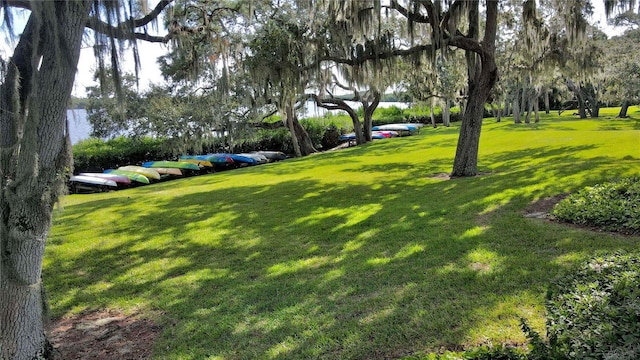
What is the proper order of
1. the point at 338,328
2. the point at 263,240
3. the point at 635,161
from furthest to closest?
the point at 635,161, the point at 263,240, the point at 338,328

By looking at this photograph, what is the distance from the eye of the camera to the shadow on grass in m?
3.31

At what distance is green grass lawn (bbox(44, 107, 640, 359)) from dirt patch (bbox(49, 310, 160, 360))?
0.42 ft

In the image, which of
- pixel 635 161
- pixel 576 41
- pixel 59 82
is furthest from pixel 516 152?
pixel 59 82

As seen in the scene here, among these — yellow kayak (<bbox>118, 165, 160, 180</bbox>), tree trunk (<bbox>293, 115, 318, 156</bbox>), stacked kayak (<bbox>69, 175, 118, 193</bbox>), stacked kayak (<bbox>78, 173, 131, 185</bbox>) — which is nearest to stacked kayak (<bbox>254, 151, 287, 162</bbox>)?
tree trunk (<bbox>293, 115, 318, 156</bbox>)

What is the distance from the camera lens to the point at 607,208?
17.7 ft

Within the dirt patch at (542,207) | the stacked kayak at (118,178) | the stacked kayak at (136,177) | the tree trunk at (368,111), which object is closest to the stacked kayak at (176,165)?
the stacked kayak at (136,177)

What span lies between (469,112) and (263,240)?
5761 mm

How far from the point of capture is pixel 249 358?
3143mm

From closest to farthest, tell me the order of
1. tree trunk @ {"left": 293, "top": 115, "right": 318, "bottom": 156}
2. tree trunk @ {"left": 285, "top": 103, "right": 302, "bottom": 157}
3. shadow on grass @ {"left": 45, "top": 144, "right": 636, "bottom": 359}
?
shadow on grass @ {"left": 45, "top": 144, "right": 636, "bottom": 359} < tree trunk @ {"left": 285, "top": 103, "right": 302, "bottom": 157} < tree trunk @ {"left": 293, "top": 115, "right": 318, "bottom": 156}

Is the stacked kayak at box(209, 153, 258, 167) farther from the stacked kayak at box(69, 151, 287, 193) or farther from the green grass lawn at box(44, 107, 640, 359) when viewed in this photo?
the green grass lawn at box(44, 107, 640, 359)

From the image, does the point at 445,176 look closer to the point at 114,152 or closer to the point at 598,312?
the point at 598,312

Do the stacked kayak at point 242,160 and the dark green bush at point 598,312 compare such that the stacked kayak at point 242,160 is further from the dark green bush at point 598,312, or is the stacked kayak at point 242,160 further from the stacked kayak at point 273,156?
the dark green bush at point 598,312

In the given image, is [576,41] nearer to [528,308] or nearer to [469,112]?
[469,112]

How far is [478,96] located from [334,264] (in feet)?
20.4
